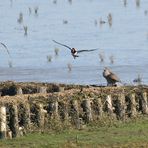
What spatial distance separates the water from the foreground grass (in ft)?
34.3

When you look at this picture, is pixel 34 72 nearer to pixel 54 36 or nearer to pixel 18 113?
pixel 54 36

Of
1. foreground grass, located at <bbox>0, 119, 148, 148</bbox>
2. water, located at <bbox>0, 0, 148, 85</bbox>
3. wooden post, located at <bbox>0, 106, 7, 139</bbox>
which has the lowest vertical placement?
foreground grass, located at <bbox>0, 119, 148, 148</bbox>

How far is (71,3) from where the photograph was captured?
51375 mm

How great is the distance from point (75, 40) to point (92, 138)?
2023 centimetres

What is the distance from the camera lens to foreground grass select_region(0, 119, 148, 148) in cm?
1734

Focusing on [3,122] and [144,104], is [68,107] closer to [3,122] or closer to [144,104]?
[3,122]

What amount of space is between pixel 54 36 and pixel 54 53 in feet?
11.4

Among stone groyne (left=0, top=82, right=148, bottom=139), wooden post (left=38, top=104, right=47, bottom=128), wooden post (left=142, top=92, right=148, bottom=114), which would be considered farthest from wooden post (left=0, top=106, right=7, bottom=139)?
wooden post (left=142, top=92, right=148, bottom=114)

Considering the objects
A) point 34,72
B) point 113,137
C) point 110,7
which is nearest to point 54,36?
point 34,72

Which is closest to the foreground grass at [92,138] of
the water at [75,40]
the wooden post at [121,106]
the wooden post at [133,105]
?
the wooden post at [121,106]

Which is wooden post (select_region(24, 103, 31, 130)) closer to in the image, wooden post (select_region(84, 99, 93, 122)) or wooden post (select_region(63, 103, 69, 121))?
wooden post (select_region(63, 103, 69, 121))

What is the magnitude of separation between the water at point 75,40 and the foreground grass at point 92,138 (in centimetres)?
1044

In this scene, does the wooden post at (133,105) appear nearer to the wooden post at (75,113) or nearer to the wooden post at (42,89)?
the wooden post at (75,113)

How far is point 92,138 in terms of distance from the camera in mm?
18047
